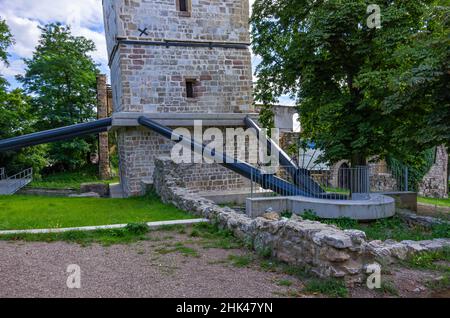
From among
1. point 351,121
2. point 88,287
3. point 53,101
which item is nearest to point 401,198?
point 351,121

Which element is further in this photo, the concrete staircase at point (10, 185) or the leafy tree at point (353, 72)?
the concrete staircase at point (10, 185)

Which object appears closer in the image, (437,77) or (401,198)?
(437,77)

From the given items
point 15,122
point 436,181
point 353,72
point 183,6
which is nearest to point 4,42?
point 15,122

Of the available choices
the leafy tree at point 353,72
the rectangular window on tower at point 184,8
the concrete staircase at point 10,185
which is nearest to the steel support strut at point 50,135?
the concrete staircase at point 10,185

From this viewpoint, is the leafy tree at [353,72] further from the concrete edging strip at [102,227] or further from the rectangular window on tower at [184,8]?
the concrete edging strip at [102,227]

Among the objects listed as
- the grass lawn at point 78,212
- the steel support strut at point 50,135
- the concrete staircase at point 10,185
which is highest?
the steel support strut at point 50,135

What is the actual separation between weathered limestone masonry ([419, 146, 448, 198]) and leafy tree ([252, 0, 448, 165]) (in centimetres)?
1288

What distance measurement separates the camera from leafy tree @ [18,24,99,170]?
2548cm

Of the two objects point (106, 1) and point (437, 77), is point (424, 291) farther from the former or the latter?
point (106, 1)

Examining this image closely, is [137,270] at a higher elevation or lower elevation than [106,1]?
lower

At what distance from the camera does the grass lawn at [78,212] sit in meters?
7.90

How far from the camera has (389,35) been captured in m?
9.64

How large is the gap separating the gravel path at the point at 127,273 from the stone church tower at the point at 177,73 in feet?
24.9
